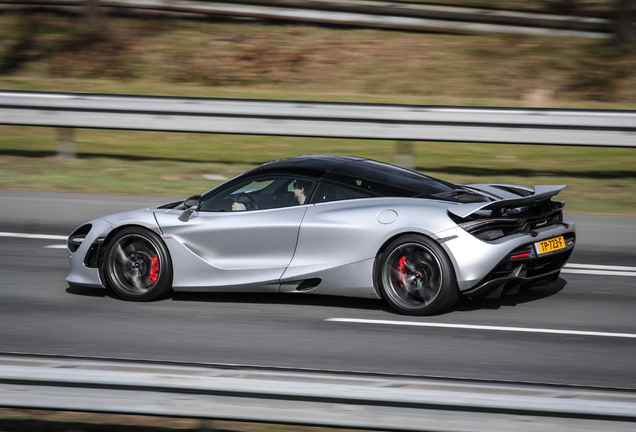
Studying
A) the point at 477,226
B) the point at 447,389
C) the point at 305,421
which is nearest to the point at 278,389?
the point at 305,421

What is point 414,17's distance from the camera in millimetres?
20125

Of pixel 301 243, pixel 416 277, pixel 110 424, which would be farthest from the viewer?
pixel 301 243

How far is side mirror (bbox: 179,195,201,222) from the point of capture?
23.0 feet

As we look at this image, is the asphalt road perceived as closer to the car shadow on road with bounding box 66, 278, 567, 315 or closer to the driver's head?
the car shadow on road with bounding box 66, 278, 567, 315

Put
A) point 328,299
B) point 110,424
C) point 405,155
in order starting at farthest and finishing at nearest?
point 405,155
point 328,299
point 110,424

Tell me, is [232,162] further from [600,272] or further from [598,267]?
[600,272]

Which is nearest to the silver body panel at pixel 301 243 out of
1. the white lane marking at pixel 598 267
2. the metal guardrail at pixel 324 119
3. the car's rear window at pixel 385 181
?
the car's rear window at pixel 385 181

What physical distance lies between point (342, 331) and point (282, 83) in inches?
504

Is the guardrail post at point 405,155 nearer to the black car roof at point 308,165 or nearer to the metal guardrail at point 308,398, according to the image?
the black car roof at point 308,165

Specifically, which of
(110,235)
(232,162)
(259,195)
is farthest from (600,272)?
(232,162)

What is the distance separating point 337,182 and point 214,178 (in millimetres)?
5826

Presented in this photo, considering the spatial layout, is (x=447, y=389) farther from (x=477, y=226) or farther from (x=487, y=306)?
(x=487, y=306)

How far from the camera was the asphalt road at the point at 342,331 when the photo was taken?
18.0 feet

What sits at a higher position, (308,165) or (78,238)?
(308,165)
